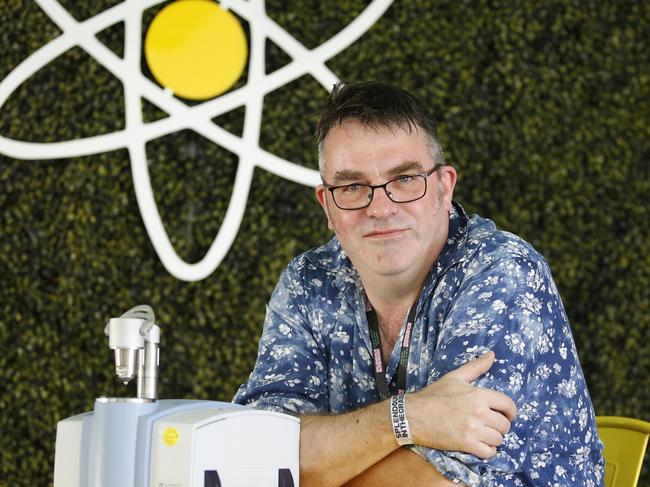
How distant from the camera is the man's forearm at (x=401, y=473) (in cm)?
167

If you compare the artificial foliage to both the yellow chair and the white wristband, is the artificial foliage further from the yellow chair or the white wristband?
the white wristband

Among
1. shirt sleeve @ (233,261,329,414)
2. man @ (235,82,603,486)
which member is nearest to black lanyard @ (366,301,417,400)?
man @ (235,82,603,486)

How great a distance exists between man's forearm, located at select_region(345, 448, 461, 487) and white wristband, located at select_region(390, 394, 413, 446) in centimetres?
4

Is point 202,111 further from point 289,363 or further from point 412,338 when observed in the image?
point 412,338

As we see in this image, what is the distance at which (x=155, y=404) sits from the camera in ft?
4.72

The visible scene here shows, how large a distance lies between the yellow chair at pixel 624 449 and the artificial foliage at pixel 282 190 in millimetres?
1443

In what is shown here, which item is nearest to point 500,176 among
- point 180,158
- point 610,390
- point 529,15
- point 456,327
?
point 529,15

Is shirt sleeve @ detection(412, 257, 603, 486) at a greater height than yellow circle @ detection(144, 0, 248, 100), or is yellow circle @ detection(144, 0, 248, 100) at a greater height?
yellow circle @ detection(144, 0, 248, 100)

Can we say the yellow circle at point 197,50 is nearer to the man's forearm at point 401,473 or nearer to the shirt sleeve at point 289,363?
the shirt sleeve at point 289,363

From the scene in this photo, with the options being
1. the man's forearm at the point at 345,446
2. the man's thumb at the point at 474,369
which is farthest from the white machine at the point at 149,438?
the man's thumb at the point at 474,369

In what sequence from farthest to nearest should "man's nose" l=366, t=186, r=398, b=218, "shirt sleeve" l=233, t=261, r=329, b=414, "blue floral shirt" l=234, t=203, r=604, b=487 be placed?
"shirt sleeve" l=233, t=261, r=329, b=414 < "man's nose" l=366, t=186, r=398, b=218 < "blue floral shirt" l=234, t=203, r=604, b=487

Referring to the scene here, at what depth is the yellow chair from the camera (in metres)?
2.16

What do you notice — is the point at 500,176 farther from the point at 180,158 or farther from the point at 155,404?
the point at 155,404

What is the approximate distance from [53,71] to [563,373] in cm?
265
